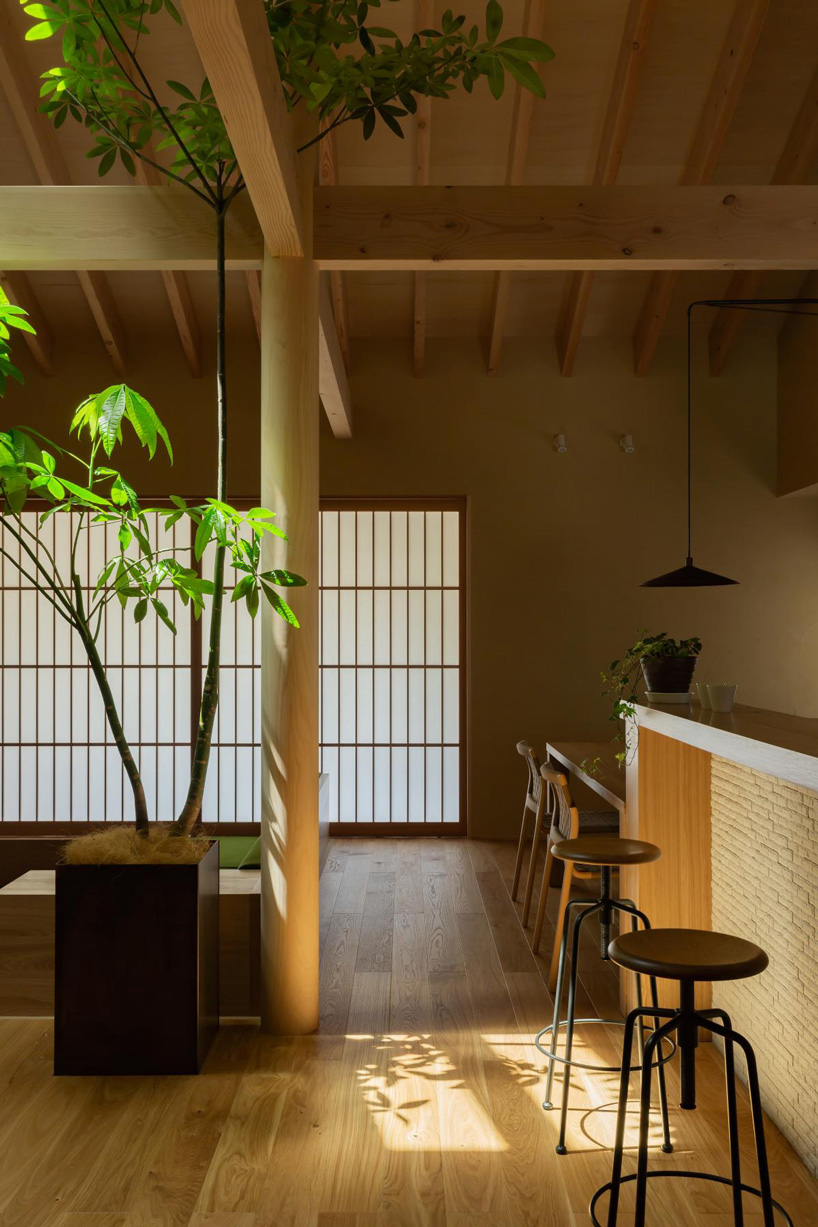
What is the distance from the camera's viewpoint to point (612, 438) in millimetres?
6000

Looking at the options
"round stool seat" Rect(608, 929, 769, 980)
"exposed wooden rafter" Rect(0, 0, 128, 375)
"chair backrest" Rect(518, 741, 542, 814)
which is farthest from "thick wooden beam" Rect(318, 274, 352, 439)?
"round stool seat" Rect(608, 929, 769, 980)

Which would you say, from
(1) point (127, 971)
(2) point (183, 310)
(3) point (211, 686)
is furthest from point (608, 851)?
(2) point (183, 310)

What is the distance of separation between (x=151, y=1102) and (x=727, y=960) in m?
1.59

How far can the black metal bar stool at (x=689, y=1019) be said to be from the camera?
1.66 m

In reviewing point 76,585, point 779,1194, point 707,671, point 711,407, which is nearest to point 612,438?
point 711,407

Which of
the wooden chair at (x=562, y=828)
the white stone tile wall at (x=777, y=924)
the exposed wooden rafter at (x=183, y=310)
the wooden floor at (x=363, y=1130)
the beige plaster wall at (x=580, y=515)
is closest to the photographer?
the wooden floor at (x=363, y=1130)

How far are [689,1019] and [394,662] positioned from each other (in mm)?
4398

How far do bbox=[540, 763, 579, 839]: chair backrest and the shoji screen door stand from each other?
2.51m

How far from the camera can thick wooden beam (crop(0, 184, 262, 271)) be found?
9.89 ft

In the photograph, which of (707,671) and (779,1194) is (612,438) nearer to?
(707,671)

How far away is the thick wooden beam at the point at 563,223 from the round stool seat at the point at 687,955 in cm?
211

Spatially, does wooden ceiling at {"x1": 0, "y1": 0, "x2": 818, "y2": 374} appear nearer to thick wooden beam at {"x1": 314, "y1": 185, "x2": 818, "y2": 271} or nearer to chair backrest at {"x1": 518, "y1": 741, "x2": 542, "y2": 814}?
thick wooden beam at {"x1": 314, "y1": 185, "x2": 818, "y2": 271}

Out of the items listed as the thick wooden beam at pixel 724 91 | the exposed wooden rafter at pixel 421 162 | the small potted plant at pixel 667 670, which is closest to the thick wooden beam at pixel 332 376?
the exposed wooden rafter at pixel 421 162

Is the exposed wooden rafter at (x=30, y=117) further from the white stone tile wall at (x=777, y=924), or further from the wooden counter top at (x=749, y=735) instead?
the white stone tile wall at (x=777, y=924)
